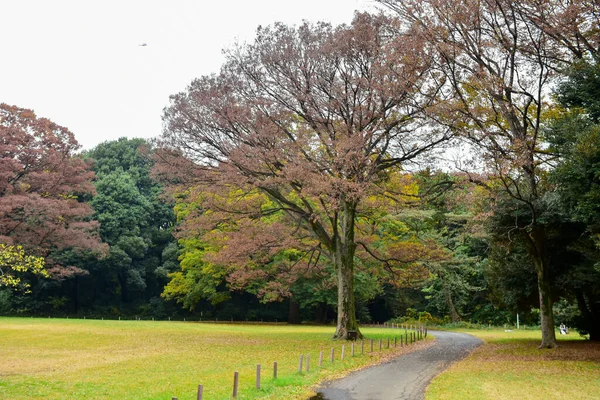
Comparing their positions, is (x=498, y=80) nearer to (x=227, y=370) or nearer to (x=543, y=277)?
(x=543, y=277)

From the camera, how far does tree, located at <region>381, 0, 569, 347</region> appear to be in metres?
18.9

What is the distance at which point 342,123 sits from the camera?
84.7 ft

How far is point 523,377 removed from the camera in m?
15.1

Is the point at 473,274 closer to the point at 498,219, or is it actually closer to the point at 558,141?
the point at 498,219

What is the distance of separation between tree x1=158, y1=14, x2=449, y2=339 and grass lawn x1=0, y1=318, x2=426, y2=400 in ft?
21.5

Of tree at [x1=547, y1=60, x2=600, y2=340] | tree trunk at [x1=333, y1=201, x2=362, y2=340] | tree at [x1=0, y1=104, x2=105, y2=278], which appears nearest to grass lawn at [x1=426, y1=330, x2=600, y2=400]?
tree at [x1=547, y1=60, x2=600, y2=340]

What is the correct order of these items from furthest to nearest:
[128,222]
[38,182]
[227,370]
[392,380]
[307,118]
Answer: [128,222] < [38,182] < [307,118] < [227,370] < [392,380]

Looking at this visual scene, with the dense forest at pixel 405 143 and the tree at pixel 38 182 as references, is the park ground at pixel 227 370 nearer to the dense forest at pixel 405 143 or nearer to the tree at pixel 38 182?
the dense forest at pixel 405 143

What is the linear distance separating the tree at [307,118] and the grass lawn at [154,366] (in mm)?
6544

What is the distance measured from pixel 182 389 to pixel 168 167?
14.3 m

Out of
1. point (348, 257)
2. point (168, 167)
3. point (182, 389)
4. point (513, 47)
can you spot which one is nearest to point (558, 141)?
point (513, 47)

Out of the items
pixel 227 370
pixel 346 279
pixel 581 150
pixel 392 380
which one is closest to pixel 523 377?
pixel 392 380

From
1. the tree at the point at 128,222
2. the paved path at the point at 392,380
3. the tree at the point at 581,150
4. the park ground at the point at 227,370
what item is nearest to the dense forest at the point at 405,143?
the tree at the point at 581,150

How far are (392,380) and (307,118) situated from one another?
1458cm
